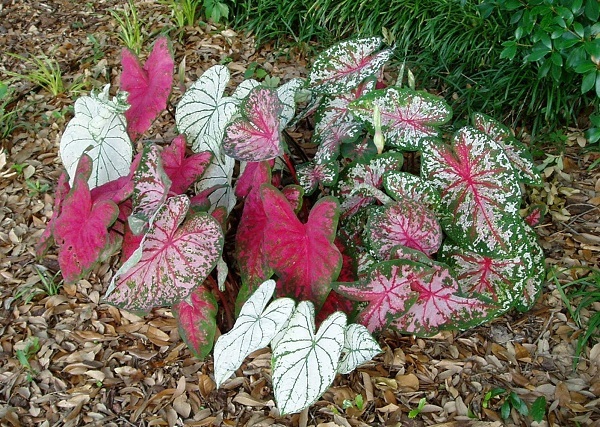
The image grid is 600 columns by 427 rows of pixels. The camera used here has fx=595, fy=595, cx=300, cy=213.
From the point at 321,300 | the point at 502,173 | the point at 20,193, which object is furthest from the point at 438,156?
the point at 20,193

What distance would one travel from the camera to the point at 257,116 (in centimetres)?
173

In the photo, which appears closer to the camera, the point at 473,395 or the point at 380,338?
the point at 473,395

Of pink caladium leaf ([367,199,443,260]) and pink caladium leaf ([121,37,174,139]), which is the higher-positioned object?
pink caladium leaf ([121,37,174,139])

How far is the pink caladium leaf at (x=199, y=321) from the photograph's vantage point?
1.75 m

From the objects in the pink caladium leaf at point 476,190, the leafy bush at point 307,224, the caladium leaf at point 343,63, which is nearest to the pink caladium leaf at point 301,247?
the leafy bush at point 307,224

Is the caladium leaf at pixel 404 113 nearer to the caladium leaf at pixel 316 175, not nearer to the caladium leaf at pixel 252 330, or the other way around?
the caladium leaf at pixel 316 175

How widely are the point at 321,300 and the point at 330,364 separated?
8.1 inches

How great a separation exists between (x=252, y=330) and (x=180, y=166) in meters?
0.60

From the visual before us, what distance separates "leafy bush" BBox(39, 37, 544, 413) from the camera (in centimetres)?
159

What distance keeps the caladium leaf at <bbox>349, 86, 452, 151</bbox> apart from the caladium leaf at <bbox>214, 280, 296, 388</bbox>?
60 centimetres

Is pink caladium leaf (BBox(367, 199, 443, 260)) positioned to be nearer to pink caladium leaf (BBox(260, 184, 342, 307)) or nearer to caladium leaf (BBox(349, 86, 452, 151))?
pink caladium leaf (BBox(260, 184, 342, 307))

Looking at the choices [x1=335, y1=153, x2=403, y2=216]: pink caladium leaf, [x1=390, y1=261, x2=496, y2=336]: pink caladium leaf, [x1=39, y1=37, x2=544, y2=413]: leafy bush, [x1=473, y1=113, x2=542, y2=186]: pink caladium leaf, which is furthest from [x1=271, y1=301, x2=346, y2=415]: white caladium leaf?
[x1=473, y1=113, x2=542, y2=186]: pink caladium leaf

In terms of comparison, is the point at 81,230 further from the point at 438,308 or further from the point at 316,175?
the point at 438,308

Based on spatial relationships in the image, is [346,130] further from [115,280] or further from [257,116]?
[115,280]
